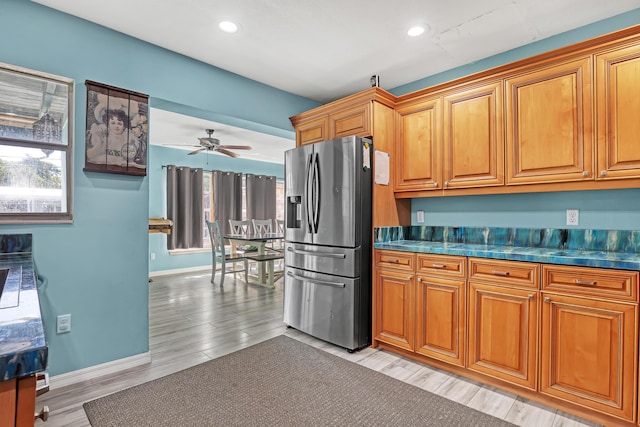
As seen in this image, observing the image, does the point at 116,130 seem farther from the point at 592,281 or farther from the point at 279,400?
the point at 592,281

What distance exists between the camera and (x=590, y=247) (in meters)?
2.27

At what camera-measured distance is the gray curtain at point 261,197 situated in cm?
740

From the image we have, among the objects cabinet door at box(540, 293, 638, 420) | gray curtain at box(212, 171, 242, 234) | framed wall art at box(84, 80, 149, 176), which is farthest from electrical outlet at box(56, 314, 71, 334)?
gray curtain at box(212, 171, 242, 234)

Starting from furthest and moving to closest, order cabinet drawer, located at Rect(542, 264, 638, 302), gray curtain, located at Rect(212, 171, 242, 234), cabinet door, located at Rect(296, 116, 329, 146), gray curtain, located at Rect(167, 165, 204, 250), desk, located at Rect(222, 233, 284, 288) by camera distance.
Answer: gray curtain, located at Rect(212, 171, 242, 234) < gray curtain, located at Rect(167, 165, 204, 250) < desk, located at Rect(222, 233, 284, 288) < cabinet door, located at Rect(296, 116, 329, 146) < cabinet drawer, located at Rect(542, 264, 638, 302)

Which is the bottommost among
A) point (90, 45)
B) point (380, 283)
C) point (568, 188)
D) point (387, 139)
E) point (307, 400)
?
point (307, 400)

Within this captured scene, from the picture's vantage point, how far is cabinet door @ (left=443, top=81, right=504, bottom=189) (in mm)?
2445

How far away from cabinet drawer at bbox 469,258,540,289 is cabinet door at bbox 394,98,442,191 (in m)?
0.77

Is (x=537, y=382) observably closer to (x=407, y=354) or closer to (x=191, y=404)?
(x=407, y=354)

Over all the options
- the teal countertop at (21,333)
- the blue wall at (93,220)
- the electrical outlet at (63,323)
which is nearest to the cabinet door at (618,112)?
the teal countertop at (21,333)

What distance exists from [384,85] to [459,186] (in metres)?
1.45

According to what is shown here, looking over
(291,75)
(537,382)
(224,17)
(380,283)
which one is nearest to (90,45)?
(224,17)

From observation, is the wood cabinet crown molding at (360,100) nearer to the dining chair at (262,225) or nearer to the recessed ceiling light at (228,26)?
the recessed ceiling light at (228,26)

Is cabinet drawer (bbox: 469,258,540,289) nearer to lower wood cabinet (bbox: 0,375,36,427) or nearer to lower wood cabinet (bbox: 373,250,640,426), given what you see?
lower wood cabinet (bbox: 373,250,640,426)

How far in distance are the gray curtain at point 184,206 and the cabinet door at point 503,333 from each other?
18.1 feet
